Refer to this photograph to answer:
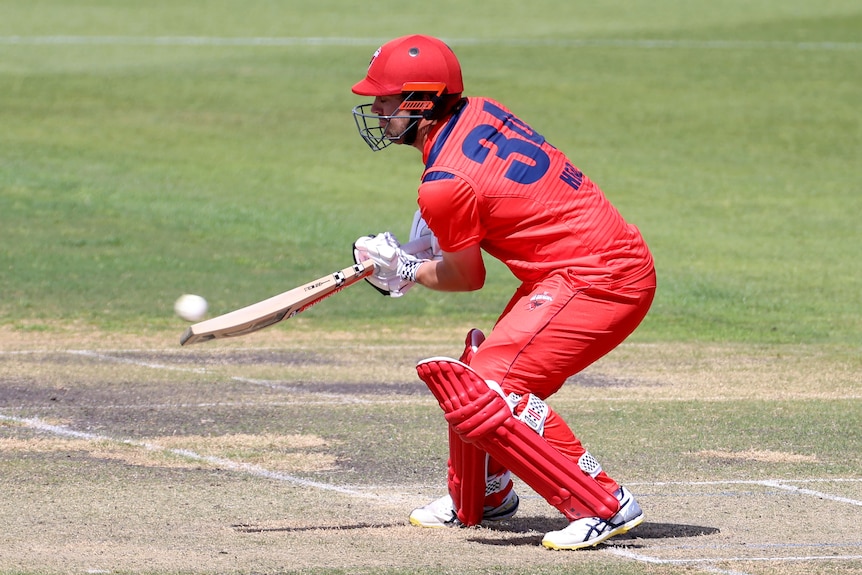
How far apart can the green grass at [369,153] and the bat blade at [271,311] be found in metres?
7.15

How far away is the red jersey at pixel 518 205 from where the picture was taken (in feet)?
21.1

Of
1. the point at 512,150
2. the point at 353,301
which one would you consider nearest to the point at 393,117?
the point at 512,150

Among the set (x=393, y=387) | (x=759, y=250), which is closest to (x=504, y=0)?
(x=759, y=250)

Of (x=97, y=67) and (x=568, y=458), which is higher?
(x=568, y=458)

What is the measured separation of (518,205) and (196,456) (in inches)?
121

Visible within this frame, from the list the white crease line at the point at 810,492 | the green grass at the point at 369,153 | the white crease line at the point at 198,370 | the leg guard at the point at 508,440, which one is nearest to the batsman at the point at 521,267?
the leg guard at the point at 508,440

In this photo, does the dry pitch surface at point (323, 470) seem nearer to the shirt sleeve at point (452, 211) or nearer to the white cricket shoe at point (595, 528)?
the white cricket shoe at point (595, 528)

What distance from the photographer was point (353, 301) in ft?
51.4

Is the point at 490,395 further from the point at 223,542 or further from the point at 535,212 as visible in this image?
the point at 223,542

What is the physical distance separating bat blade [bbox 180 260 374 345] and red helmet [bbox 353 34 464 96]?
86cm

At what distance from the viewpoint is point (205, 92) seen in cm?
3014

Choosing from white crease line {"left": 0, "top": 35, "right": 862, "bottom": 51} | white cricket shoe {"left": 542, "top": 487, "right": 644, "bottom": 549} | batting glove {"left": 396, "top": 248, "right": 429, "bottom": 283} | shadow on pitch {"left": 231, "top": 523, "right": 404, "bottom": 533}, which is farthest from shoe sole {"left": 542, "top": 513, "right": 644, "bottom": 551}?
white crease line {"left": 0, "top": 35, "right": 862, "bottom": 51}

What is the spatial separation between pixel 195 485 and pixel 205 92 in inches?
912

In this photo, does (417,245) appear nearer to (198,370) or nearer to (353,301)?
(198,370)
